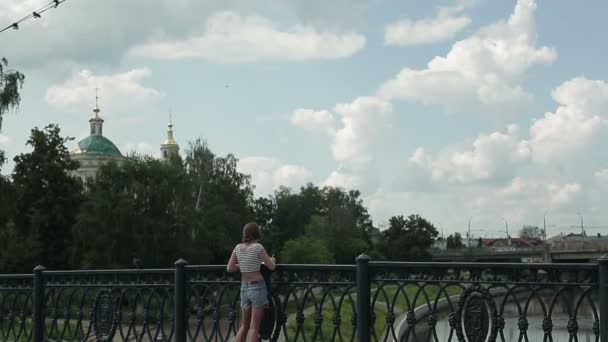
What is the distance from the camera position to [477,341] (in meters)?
6.80

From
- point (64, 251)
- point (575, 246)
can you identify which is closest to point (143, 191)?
point (64, 251)

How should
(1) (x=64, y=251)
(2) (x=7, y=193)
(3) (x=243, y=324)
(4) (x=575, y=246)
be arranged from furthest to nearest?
(4) (x=575, y=246) → (1) (x=64, y=251) → (2) (x=7, y=193) → (3) (x=243, y=324)

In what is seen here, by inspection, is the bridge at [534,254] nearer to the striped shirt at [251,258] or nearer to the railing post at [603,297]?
the striped shirt at [251,258]

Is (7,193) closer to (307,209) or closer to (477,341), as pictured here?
(477,341)

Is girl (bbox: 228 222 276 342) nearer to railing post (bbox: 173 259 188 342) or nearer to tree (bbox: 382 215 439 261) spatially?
railing post (bbox: 173 259 188 342)

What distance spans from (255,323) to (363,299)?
1.22 m

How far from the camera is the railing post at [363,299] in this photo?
7422 mm

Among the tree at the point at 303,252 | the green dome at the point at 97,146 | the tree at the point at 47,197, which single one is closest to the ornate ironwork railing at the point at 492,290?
the tree at the point at 47,197

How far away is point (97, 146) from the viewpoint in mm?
89938

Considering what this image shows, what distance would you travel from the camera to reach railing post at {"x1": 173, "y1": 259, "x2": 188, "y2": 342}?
875 cm

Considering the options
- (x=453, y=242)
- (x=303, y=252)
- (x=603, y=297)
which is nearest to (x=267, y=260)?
(x=603, y=297)

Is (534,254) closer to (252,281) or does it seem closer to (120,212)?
(120,212)

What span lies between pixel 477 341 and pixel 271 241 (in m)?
59.3

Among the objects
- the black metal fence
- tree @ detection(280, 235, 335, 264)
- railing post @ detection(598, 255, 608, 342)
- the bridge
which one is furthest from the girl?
the bridge
